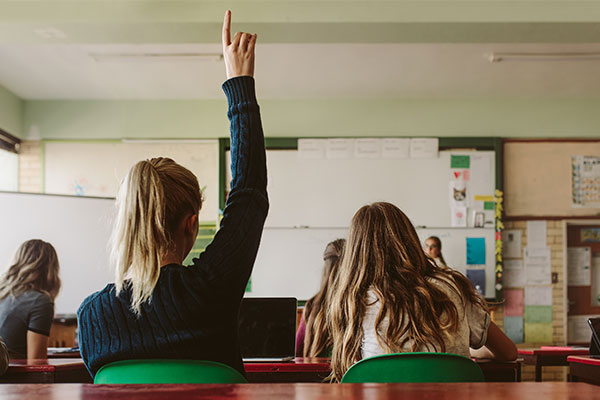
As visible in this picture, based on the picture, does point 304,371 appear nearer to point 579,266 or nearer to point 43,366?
point 43,366

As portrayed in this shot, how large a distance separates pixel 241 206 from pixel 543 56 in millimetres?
4479

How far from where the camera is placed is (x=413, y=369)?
139 centimetres

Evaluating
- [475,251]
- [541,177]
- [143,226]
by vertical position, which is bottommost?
[475,251]

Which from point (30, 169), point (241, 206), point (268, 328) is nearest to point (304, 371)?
point (268, 328)

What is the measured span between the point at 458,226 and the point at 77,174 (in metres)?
3.81

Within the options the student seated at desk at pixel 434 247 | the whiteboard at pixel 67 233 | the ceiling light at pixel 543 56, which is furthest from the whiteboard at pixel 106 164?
the ceiling light at pixel 543 56

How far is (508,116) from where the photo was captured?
600 cm

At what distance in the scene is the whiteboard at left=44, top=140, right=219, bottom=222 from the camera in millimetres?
5879

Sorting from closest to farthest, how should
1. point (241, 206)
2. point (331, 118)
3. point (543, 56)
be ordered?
point (241, 206) < point (543, 56) < point (331, 118)

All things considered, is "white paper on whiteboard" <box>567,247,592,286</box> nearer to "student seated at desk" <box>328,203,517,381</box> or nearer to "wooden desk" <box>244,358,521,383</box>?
"wooden desk" <box>244,358,521,383</box>

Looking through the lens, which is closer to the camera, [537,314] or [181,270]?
[181,270]

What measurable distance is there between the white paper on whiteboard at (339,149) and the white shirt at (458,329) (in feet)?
13.4

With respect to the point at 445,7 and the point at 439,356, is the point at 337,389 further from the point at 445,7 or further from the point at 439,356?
the point at 445,7

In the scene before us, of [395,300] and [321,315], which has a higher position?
[395,300]
